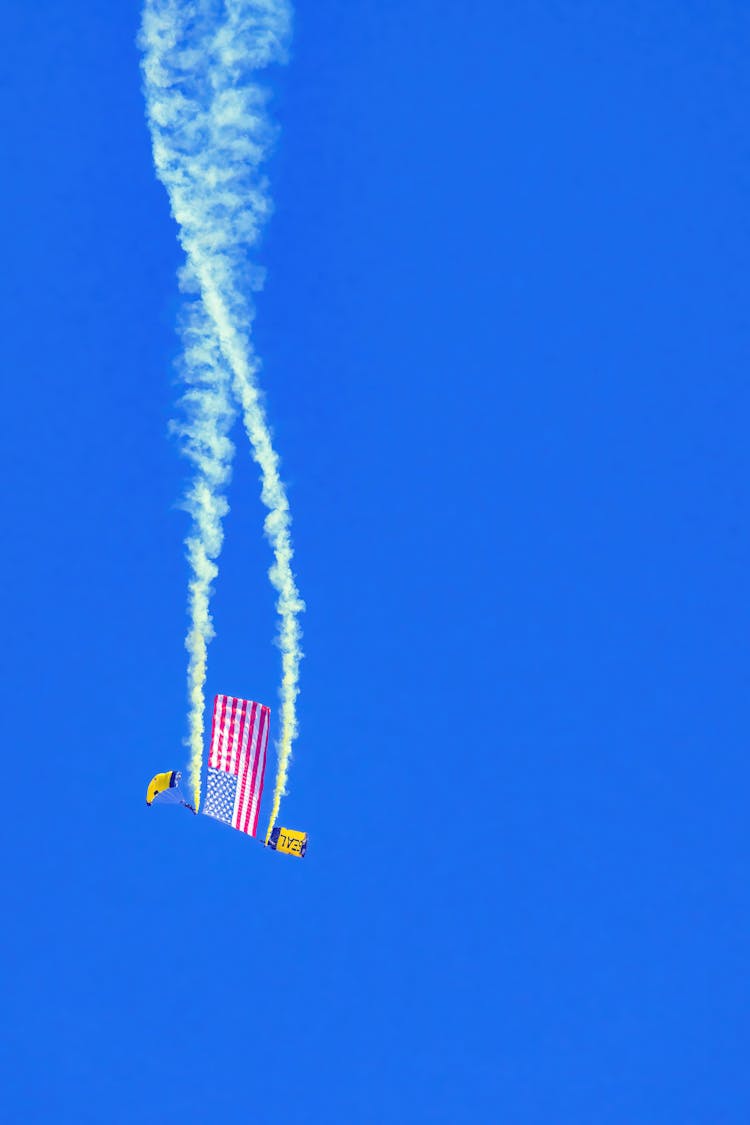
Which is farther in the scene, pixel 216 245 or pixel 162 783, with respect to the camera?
pixel 162 783

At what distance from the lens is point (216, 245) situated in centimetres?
1675

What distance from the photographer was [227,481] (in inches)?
685

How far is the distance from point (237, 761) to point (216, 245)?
25.0 ft

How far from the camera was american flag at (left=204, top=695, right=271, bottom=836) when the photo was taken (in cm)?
1662

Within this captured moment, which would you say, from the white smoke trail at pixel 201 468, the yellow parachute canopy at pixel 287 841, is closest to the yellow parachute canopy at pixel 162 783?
the white smoke trail at pixel 201 468

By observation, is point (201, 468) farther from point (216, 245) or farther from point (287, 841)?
point (287, 841)

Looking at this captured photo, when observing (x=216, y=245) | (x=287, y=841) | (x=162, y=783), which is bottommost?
(x=287, y=841)

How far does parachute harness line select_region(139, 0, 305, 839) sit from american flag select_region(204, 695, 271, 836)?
52 centimetres

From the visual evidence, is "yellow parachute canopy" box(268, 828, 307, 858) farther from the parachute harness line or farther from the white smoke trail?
the white smoke trail

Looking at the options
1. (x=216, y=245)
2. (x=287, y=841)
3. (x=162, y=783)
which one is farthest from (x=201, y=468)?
(x=287, y=841)

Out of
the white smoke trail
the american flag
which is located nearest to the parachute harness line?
the white smoke trail

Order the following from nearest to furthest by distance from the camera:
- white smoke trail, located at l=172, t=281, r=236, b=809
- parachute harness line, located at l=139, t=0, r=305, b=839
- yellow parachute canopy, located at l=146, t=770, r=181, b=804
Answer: parachute harness line, located at l=139, t=0, r=305, b=839 < white smoke trail, located at l=172, t=281, r=236, b=809 < yellow parachute canopy, located at l=146, t=770, r=181, b=804

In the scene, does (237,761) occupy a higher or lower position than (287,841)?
higher

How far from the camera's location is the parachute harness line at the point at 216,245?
16.1m
